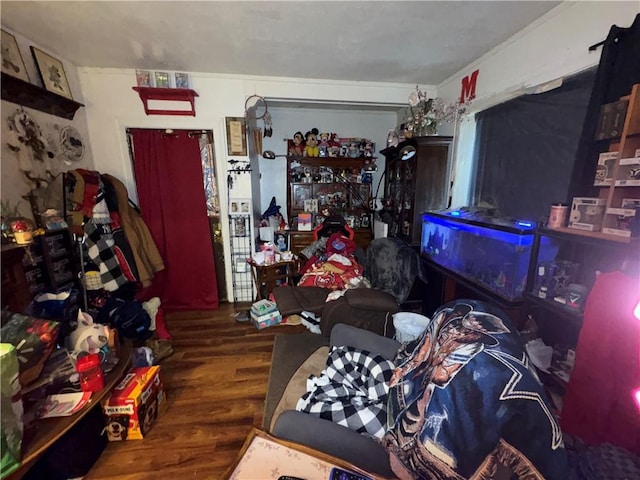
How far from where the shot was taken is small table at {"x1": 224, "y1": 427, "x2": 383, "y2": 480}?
87cm

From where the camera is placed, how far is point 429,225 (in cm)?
244

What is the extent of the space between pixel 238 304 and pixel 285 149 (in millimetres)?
2144

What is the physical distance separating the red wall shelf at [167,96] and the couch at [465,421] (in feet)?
9.12

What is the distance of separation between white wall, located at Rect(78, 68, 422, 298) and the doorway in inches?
3.9

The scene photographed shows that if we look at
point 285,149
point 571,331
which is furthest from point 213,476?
point 285,149

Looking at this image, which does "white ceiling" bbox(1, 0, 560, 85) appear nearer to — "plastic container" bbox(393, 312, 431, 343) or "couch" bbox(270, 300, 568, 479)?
"couch" bbox(270, 300, 568, 479)

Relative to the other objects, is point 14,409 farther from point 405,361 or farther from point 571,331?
point 571,331

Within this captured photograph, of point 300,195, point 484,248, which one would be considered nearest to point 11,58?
point 300,195

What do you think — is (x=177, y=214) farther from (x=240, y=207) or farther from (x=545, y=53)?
(x=545, y=53)

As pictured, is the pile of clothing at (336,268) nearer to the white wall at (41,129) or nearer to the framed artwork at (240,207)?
the framed artwork at (240,207)

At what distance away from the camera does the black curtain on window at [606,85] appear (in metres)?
1.20

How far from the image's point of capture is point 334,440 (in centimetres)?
93

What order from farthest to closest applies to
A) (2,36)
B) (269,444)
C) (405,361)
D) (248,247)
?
(248,247) → (2,36) → (405,361) → (269,444)

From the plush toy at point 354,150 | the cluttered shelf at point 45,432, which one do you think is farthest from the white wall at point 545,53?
the cluttered shelf at point 45,432
